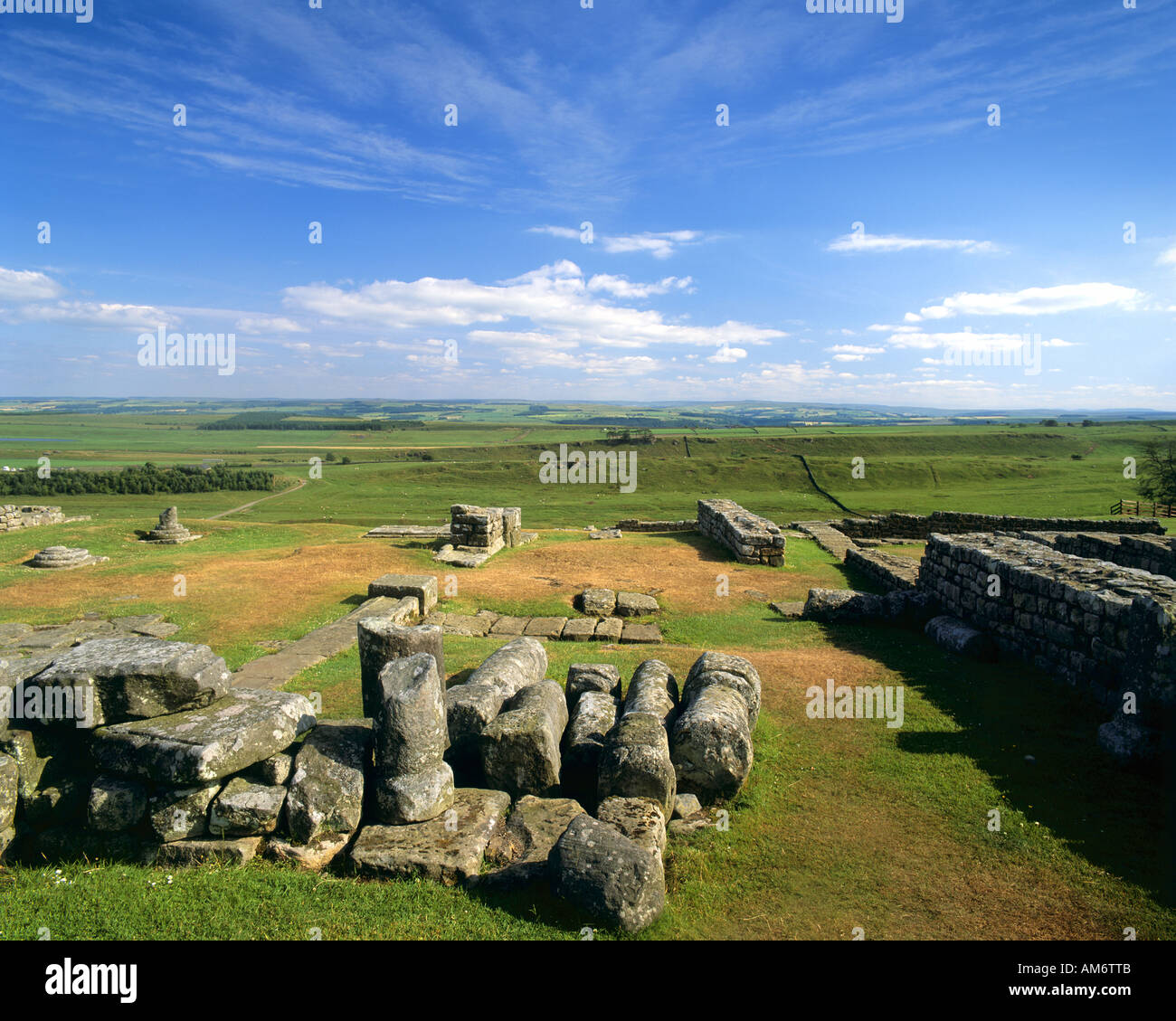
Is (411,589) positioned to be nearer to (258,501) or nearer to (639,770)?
(639,770)

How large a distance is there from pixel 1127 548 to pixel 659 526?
16.2 meters

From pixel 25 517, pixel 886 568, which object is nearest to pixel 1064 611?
pixel 886 568

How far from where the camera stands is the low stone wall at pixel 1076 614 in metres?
7.15

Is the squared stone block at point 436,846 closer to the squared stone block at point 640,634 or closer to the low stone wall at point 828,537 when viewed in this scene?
the squared stone block at point 640,634

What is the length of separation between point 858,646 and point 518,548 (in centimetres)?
1163

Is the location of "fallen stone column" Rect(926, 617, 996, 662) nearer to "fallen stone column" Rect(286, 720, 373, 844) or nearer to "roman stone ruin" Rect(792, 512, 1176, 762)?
"roman stone ruin" Rect(792, 512, 1176, 762)

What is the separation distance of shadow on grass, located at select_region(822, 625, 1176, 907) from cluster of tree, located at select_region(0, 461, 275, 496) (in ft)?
199

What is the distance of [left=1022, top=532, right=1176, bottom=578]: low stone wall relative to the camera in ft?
49.7

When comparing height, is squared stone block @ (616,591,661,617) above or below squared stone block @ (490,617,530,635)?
above

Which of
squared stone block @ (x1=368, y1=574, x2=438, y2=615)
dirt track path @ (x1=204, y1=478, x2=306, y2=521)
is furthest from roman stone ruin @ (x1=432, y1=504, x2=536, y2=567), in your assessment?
dirt track path @ (x1=204, y1=478, x2=306, y2=521)
